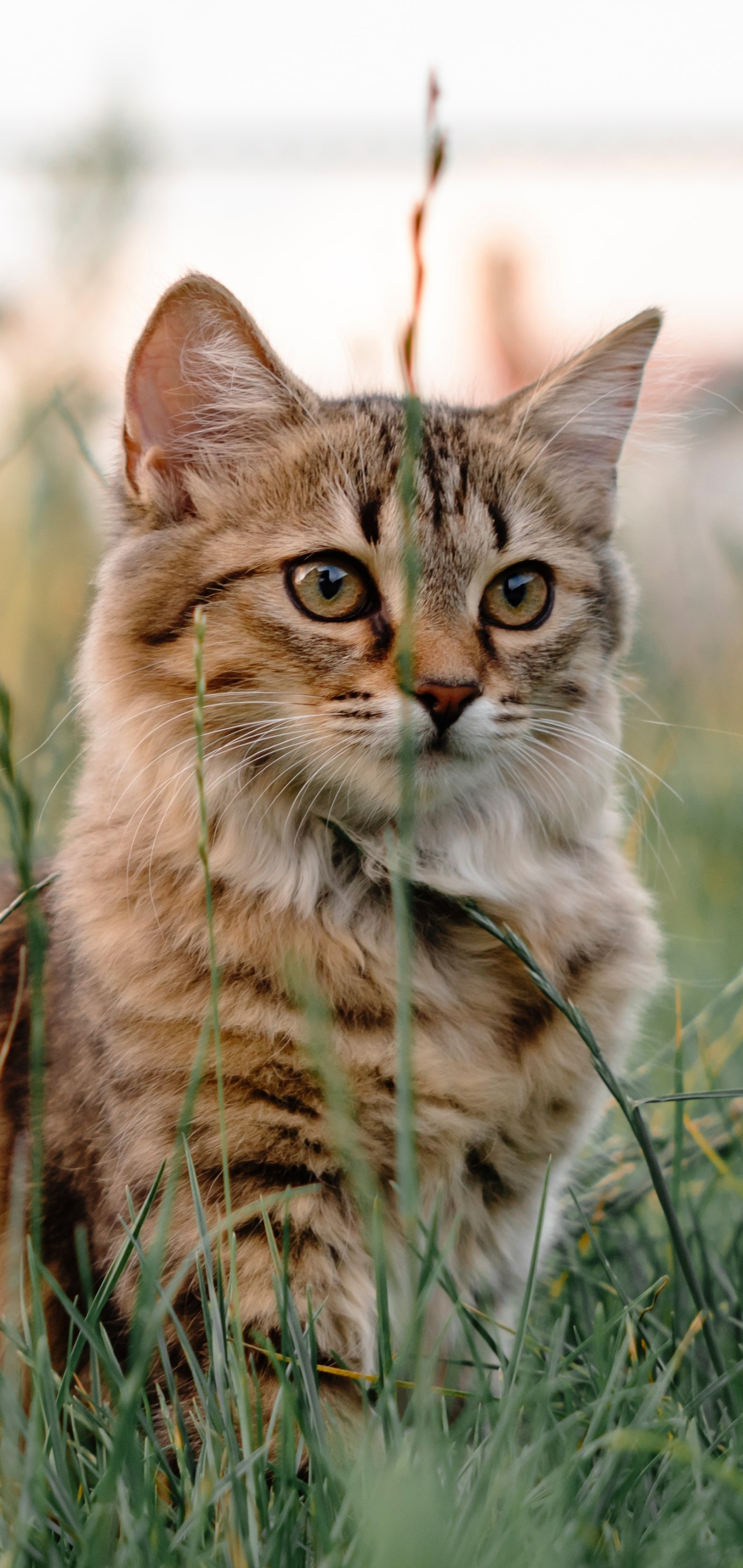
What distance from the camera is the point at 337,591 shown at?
4.85 feet

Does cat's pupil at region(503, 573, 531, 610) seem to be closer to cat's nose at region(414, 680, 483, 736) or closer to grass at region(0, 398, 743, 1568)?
cat's nose at region(414, 680, 483, 736)

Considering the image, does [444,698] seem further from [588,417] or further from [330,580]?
[588,417]

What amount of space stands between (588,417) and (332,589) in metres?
0.62

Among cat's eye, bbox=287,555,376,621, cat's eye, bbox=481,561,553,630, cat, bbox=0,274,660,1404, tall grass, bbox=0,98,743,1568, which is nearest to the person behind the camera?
tall grass, bbox=0,98,743,1568

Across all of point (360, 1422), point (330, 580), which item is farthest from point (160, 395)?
point (360, 1422)

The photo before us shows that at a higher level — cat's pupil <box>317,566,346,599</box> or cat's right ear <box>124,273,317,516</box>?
cat's right ear <box>124,273,317,516</box>

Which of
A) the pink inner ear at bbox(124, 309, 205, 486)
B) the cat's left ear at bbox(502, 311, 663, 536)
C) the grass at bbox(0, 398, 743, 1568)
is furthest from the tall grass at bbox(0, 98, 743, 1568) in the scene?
the cat's left ear at bbox(502, 311, 663, 536)

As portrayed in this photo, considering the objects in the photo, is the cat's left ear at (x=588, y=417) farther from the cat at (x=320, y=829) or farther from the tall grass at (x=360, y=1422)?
the tall grass at (x=360, y=1422)

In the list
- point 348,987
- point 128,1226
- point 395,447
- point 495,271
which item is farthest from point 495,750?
point 495,271

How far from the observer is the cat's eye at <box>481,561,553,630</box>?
158 cm

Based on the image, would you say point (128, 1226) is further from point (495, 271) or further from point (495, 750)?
point (495, 271)

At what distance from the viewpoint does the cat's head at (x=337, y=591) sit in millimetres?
1418

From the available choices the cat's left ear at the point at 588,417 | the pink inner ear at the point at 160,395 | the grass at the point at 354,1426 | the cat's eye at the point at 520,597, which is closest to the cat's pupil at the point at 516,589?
the cat's eye at the point at 520,597

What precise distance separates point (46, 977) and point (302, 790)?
1.58 feet
